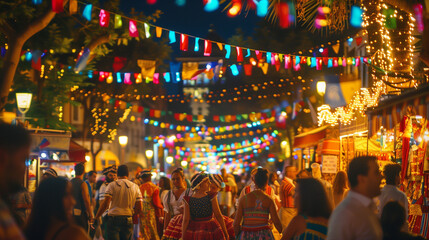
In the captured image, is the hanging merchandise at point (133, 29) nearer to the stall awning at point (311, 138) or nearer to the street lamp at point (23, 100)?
the street lamp at point (23, 100)

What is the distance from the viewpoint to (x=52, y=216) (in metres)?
4.33

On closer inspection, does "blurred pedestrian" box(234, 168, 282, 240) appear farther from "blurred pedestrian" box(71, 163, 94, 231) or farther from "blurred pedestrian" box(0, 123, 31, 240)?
"blurred pedestrian" box(0, 123, 31, 240)

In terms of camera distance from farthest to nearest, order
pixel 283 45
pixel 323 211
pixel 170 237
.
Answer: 1. pixel 283 45
2. pixel 170 237
3. pixel 323 211

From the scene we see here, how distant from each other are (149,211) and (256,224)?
235 inches

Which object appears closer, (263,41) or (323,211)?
(323,211)

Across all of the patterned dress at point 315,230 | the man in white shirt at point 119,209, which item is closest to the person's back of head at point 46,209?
the patterned dress at point 315,230

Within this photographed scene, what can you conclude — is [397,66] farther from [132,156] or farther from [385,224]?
[132,156]

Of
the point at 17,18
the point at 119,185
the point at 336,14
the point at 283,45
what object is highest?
the point at 283,45

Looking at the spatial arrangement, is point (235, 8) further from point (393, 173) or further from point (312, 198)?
point (312, 198)

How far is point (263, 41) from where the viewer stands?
40625 millimetres

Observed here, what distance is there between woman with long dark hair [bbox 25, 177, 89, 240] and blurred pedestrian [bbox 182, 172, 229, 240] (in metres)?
5.41

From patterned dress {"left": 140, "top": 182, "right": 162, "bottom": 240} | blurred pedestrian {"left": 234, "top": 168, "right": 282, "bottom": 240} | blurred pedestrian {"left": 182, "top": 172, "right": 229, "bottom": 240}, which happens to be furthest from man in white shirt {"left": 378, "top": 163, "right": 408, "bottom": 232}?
patterned dress {"left": 140, "top": 182, "right": 162, "bottom": 240}

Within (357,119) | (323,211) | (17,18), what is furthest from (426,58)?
(17,18)

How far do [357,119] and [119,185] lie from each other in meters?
10.0
